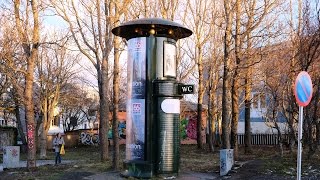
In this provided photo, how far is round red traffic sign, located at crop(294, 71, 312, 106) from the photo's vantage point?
361 inches

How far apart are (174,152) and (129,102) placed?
2.10 metres

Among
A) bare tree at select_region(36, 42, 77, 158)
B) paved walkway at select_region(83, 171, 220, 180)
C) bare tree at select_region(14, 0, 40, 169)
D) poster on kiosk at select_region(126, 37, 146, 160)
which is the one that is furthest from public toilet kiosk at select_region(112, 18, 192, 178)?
bare tree at select_region(36, 42, 77, 158)

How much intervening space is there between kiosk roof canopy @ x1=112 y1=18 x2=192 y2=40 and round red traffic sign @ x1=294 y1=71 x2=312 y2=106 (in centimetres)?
588

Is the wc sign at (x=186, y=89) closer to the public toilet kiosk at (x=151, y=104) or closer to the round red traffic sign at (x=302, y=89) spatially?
the public toilet kiosk at (x=151, y=104)

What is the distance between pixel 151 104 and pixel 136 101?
0.49m

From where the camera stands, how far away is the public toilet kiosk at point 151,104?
46.9 feet

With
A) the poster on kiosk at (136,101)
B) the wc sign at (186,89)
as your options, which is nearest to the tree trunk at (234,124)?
the wc sign at (186,89)

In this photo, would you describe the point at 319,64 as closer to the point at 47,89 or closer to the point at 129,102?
the point at 129,102

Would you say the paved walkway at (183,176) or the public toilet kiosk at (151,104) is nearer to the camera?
the public toilet kiosk at (151,104)

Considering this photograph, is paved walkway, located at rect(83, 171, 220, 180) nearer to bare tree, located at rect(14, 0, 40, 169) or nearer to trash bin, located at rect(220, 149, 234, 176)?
trash bin, located at rect(220, 149, 234, 176)

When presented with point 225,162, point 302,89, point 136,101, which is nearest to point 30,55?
point 136,101

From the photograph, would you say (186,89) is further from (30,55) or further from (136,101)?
(30,55)

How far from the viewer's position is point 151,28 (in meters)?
14.5

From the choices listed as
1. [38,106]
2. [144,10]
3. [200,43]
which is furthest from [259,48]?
[38,106]
